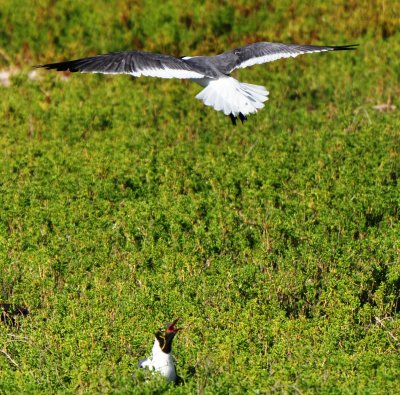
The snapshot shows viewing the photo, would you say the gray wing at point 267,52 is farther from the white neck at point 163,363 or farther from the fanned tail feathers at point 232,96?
the white neck at point 163,363

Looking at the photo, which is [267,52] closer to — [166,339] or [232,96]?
[232,96]

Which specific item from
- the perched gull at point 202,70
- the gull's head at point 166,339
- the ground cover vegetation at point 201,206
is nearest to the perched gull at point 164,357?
the gull's head at point 166,339

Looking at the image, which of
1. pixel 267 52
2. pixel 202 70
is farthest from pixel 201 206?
pixel 267 52

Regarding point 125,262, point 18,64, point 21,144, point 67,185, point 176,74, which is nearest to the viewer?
point 125,262

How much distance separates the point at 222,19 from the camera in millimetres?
14641

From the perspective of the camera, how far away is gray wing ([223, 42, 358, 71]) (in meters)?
10.0

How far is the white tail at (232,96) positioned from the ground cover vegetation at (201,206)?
911 mm

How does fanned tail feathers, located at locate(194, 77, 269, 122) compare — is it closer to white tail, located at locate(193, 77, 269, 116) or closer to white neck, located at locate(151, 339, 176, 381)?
white tail, located at locate(193, 77, 269, 116)

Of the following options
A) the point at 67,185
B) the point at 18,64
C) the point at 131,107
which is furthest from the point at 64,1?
the point at 67,185

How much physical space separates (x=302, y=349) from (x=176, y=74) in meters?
3.67

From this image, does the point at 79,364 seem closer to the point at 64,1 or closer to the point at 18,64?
the point at 18,64

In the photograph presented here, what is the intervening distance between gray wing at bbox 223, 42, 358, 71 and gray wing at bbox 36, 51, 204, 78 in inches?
29.6

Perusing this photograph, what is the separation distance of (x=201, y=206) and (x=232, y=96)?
3.47 feet

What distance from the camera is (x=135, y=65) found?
9.17 meters
